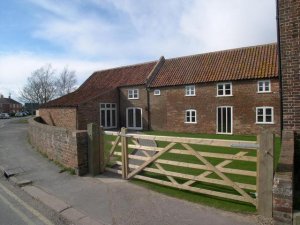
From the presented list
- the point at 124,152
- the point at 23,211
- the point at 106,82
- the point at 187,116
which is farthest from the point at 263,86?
the point at 23,211

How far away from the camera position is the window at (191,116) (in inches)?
1037

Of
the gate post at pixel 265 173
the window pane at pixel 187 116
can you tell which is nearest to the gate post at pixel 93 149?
the gate post at pixel 265 173

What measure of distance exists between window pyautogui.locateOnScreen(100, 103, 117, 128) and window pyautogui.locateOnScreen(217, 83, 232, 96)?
12478 mm

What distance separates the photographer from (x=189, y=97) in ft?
87.4

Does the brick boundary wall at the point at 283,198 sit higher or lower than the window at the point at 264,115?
lower

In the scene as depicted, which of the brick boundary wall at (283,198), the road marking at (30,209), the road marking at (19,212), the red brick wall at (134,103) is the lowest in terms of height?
the road marking at (30,209)

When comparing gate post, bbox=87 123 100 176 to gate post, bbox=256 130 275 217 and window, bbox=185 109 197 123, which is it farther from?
window, bbox=185 109 197 123

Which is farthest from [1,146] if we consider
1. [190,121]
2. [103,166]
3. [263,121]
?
[263,121]

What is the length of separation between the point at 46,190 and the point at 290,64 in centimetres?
731

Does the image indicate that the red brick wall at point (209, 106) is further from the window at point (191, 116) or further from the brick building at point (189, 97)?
the window at point (191, 116)

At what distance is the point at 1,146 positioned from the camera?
51.1 feet

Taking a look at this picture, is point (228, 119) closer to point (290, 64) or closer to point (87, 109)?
point (87, 109)


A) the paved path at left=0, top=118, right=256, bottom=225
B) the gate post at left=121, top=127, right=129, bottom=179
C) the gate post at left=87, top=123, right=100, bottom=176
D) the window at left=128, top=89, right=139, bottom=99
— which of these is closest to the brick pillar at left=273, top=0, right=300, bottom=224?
the paved path at left=0, top=118, right=256, bottom=225

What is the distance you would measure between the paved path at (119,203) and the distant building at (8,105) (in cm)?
11488
